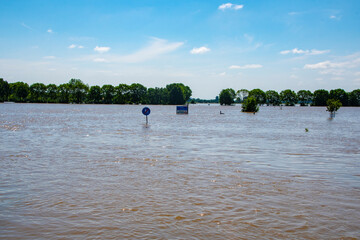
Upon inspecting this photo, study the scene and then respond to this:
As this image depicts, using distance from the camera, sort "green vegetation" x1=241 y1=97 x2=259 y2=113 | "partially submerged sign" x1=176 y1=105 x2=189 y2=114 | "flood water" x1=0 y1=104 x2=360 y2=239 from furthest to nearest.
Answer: "green vegetation" x1=241 y1=97 x2=259 y2=113 < "partially submerged sign" x1=176 y1=105 x2=189 y2=114 < "flood water" x1=0 y1=104 x2=360 y2=239

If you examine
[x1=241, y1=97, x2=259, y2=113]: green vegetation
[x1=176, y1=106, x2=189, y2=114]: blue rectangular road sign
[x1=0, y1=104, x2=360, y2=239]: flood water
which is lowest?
[x1=0, y1=104, x2=360, y2=239]: flood water

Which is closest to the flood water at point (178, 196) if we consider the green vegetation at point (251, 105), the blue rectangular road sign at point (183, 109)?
the blue rectangular road sign at point (183, 109)

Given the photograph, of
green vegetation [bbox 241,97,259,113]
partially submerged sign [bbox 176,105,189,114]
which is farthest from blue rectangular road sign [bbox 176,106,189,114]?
green vegetation [bbox 241,97,259,113]

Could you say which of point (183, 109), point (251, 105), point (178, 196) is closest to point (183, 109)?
point (183, 109)

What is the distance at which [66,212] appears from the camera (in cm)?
685

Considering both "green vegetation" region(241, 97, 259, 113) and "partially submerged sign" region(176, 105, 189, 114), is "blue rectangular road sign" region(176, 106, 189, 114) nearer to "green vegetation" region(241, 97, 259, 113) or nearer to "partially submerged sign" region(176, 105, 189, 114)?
"partially submerged sign" region(176, 105, 189, 114)

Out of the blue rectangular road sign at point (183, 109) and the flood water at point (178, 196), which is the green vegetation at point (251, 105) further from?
the flood water at point (178, 196)

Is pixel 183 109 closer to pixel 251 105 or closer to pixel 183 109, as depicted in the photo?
pixel 183 109

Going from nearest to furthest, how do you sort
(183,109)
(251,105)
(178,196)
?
(178,196) < (183,109) < (251,105)

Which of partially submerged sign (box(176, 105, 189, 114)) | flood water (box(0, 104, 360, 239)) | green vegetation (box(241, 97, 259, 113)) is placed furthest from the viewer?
green vegetation (box(241, 97, 259, 113))

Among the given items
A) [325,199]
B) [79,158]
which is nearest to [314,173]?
[325,199]

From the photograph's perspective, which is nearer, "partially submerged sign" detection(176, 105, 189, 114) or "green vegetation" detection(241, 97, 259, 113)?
"partially submerged sign" detection(176, 105, 189, 114)

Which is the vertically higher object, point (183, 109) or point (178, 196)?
point (183, 109)

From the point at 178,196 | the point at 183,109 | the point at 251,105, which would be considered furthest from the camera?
the point at 251,105
